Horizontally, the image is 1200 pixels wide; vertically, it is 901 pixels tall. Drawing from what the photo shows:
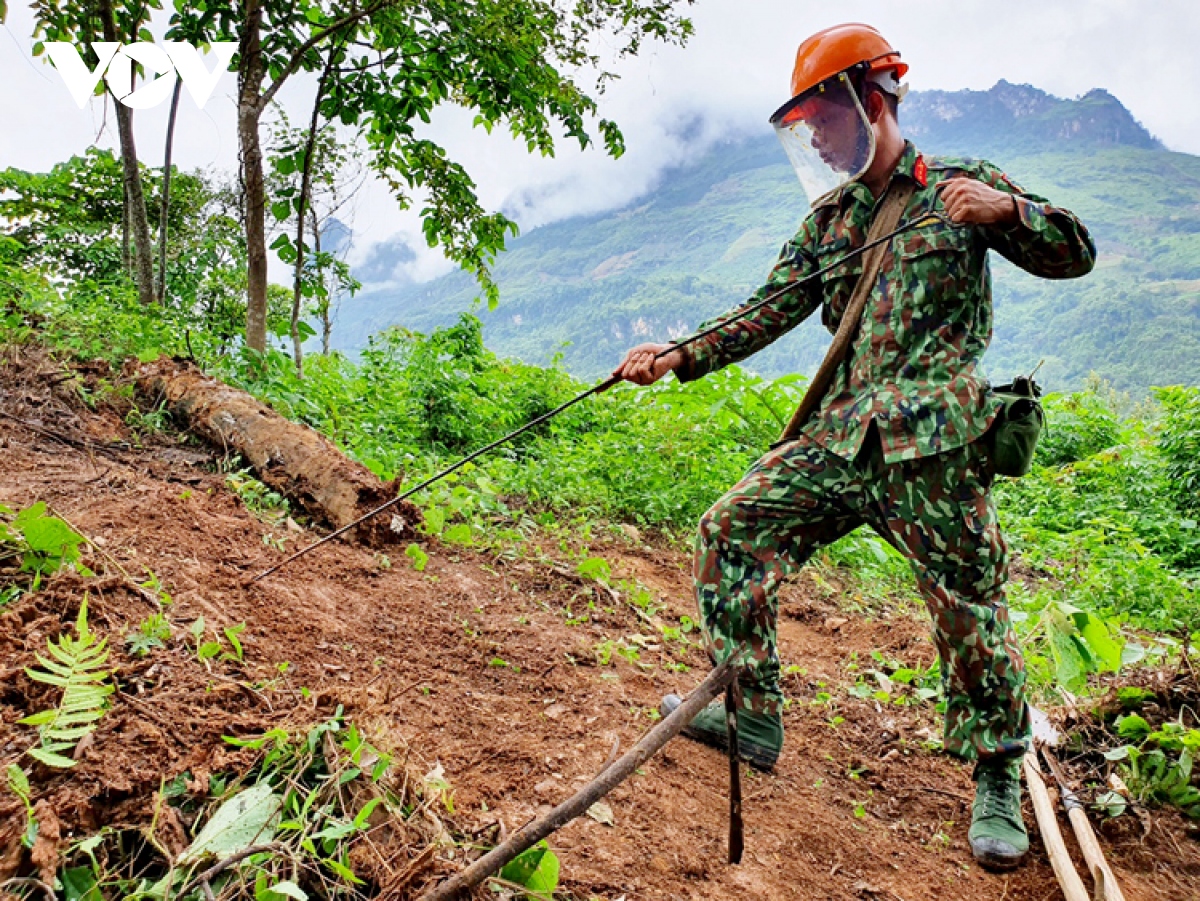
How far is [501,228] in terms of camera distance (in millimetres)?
6473

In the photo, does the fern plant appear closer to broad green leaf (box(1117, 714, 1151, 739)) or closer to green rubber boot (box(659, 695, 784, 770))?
green rubber boot (box(659, 695, 784, 770))

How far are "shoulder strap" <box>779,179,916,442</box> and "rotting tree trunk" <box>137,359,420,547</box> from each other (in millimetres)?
2365

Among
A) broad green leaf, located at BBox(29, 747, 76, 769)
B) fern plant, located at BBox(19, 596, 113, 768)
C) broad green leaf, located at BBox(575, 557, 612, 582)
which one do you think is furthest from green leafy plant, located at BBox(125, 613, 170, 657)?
broad green leaf, located at BBox(575, 557, 612, 582)

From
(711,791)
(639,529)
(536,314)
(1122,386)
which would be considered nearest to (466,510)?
(639,529)

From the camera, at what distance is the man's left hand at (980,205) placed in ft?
6.28

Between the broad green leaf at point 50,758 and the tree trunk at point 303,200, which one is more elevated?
the tree trunk at point 303,200

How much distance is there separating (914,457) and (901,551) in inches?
12.6

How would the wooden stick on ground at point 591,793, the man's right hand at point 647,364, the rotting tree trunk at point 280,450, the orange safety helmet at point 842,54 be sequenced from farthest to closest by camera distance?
1. the rotting tree trunk at point 280,450
2. the man's right hand at point 647,364
3. the orange safety helmet at point 842,54
4. the wooden stick on ground at point 591,793

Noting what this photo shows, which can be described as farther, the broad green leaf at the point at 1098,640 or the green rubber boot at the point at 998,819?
the broad green leaf at the point at 1098,640

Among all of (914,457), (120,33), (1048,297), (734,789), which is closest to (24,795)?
(734,789)

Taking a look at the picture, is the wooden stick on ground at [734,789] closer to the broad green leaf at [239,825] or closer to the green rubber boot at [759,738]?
the broad green leaf at [239,825]

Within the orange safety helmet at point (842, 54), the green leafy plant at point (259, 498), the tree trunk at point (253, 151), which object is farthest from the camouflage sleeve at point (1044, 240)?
the tree trunk at point (253, 151)

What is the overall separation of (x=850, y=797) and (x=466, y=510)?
2.65 metres

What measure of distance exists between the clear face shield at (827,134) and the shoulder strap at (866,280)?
13cm
